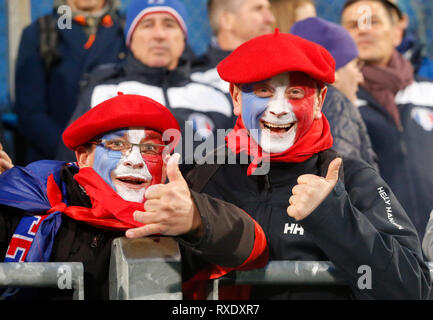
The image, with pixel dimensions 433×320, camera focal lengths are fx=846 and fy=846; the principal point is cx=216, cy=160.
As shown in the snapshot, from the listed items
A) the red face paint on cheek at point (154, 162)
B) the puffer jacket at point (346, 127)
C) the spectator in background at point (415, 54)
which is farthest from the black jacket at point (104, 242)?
the spectator in background at point (415, 54)

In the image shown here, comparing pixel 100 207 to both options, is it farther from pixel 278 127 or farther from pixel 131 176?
pixel 278 127

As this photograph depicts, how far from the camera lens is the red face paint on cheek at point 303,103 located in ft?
9.51

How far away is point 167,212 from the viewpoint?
7.47ft

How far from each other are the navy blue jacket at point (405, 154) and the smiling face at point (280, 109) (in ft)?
5.61

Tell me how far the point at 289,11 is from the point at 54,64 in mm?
1569

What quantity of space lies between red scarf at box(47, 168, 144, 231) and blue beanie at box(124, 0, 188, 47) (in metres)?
1.89

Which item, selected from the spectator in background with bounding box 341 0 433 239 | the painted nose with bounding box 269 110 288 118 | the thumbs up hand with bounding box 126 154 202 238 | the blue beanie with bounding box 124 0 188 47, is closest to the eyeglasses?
the painted nose with bounding box 269 110 288 118

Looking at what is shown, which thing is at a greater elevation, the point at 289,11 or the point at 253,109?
the point at 289,11

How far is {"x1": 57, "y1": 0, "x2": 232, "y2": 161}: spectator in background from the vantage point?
4.27 m

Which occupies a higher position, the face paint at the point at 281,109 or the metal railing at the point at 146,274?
the face paint at the point at 281,109

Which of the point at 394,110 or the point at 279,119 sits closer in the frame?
the point at 279,119

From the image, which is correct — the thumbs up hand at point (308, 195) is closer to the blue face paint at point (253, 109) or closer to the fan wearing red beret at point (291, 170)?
the fan wearing red beret at point (291, 170)

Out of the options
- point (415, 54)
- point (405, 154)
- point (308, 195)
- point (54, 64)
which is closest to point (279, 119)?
point (308, 195)

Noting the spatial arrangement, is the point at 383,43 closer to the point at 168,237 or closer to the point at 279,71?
the point at 279,71
